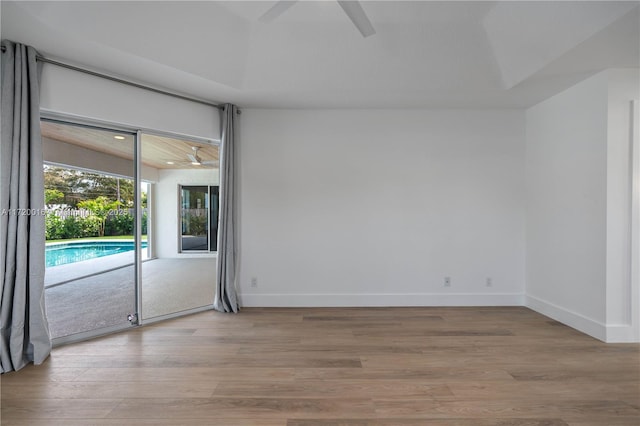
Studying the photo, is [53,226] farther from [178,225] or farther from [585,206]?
[585,206]

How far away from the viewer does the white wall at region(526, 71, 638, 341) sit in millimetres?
2984

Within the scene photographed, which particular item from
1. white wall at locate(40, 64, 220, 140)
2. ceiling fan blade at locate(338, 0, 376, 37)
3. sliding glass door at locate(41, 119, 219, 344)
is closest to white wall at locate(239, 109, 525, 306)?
white wall at locate(40, 64, 220, 140)

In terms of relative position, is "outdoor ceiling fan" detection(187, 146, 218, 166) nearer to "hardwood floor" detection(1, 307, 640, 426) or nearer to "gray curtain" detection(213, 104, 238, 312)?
"gray curtain" detection(213, 104, 238, 312)

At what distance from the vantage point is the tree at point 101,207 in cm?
316

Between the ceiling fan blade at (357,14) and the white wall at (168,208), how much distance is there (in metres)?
2.63

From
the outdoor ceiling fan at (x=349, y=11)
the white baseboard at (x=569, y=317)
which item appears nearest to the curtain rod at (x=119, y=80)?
the outdoor ceiling fan at (x=349, y=11)

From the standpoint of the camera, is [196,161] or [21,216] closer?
[21,216]

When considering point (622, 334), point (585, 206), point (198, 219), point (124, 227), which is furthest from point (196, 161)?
point (622, 334)

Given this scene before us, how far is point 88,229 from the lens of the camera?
315 centimetres

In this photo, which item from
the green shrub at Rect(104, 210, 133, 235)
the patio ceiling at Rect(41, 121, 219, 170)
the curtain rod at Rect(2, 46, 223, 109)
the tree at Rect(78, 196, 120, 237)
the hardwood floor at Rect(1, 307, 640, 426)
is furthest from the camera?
the green shrub at Rect(104, 210, 133, 235)

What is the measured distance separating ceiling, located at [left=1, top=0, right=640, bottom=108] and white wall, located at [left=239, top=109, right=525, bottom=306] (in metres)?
0.40

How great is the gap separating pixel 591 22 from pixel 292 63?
2487 mm

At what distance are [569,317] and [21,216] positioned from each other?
525 cm

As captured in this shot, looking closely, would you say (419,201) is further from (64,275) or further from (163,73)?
(64,275)
